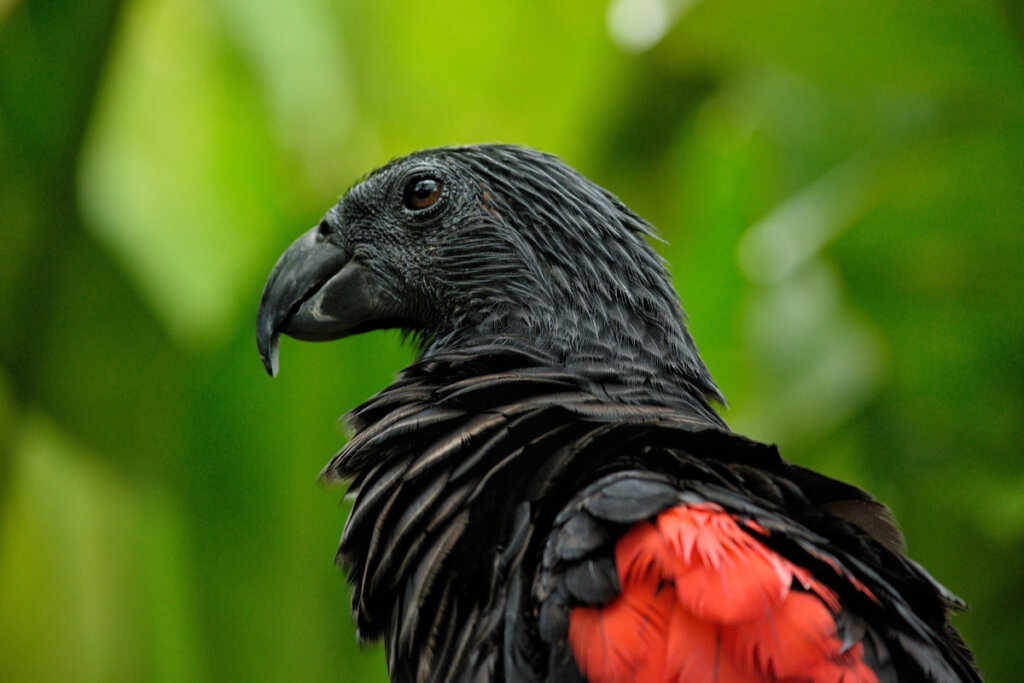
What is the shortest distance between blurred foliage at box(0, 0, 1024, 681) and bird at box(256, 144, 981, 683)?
0.93 metres

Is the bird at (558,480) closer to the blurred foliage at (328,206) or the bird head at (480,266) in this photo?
the bird head at (480,266)

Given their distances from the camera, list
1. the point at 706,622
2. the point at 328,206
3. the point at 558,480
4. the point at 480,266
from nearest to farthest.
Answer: the point at 706,622 < the point at 558,480 < the point at 480,266 < the point at 328,206

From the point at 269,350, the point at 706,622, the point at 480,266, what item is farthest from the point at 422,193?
the point at 706,622

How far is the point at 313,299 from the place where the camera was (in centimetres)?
187

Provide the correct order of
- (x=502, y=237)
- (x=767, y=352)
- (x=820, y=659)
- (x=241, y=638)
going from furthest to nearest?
1. (x=767, y=352)
2. (x=241, y=638)
3. (x=502, y=237)
4. (x=820, y=659)

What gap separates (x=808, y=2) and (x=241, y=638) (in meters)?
2.42

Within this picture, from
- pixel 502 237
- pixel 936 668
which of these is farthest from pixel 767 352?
pixel 936 668

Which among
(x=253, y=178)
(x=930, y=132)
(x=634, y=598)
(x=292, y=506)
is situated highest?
(x=253, y=178)

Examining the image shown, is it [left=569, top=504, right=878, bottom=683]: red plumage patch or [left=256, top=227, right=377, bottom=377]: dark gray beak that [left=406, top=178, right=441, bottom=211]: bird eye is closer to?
[left=256, top=227, right=377, bottom=377]: dark gray beak

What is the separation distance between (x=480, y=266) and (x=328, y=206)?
1291 mm

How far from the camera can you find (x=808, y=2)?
9.44 feet

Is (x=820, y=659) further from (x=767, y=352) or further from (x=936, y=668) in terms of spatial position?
(x=767, y=352)

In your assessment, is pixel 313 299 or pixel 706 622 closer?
pixel 706 622

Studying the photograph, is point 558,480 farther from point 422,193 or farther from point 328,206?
point 328,206
